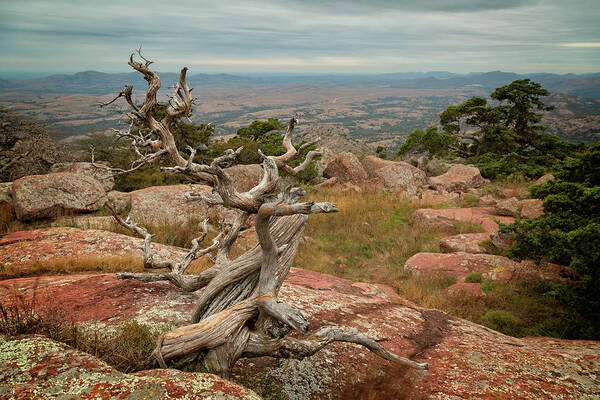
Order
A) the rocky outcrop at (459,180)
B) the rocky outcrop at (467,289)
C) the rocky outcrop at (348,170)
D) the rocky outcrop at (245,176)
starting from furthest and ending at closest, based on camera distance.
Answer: the rocky outcrop at (348,170) → the rocky outcrop at (459,180) → the rocky outcrop at (245,176) → the rocky outcrop at (467,289)

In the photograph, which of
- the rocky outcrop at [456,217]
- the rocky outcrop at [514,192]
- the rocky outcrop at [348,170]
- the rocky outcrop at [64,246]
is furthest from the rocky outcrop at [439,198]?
the rocky outcrop at [64,246]

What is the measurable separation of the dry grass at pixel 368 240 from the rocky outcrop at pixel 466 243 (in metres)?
0.48

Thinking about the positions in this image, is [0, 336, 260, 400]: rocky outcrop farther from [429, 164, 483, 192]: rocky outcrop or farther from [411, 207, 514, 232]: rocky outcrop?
[429, 164, 483, 192]: rocky outcrop

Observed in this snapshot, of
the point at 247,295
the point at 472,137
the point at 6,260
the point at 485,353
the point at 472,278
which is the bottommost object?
the point at 472,278

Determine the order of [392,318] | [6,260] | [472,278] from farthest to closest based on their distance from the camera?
[472,278] → [6,260] → [392,318]

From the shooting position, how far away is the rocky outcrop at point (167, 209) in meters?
8.73

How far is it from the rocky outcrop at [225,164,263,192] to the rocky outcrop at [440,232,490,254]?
681cm

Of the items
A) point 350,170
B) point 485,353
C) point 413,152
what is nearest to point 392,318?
point 485,353

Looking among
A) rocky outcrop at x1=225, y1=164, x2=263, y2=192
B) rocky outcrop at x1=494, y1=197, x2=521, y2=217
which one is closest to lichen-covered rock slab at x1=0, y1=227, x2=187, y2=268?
rocky outcrop at x1=225, y1=164, x2=263, y2=192

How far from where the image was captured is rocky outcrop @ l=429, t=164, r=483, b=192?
1485 centimetres

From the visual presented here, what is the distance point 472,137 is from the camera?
86.2 feet

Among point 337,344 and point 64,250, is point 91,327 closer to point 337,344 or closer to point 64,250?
point 337,344

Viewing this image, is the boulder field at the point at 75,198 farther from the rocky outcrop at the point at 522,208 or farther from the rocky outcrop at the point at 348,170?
the rocky outcrop at the point at 522,208

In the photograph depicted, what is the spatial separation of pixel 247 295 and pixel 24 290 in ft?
9.40
